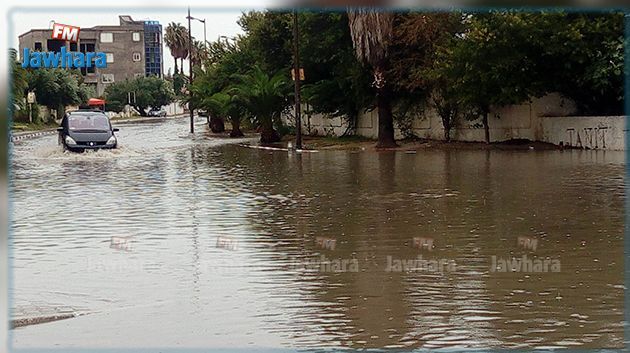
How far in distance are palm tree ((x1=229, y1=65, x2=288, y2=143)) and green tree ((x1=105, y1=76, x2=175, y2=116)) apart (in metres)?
37.3

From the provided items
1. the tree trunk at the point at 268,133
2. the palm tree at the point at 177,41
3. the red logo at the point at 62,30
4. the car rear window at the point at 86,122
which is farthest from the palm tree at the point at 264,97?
the palm tree at the point at 177,41

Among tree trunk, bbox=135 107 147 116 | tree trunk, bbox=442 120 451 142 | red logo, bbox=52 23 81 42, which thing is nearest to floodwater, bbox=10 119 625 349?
red logo, bbox=52 23 81 42

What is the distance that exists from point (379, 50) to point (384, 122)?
2.83 metres

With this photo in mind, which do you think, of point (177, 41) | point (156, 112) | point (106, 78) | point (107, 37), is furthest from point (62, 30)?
point (177, 41)

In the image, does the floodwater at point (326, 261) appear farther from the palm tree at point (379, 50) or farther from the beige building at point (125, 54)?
the beige building at point (125, 54)

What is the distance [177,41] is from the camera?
341 feet

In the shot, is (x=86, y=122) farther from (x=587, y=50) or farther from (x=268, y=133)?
(x=587, y=50)

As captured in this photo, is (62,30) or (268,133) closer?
(62,30)

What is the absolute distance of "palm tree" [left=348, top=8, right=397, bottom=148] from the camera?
109ft

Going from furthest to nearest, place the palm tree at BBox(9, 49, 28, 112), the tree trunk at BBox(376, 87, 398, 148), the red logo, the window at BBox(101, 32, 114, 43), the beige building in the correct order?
the beige building, the window at BBox(101, 32, 114, 43), the tree trunk at BBox(376, 87, 398, 148), the red logo, the palm tree at BBox(9, 49, 28, 112)

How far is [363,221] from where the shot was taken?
528 inches

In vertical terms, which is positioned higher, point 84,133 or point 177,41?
point 177,41

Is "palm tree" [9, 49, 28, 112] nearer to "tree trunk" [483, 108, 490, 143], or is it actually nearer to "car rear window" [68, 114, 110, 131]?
"car rear window" [68, 114, 110, 131]

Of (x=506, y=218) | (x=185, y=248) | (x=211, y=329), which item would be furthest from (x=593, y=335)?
(x=506, y=218)
